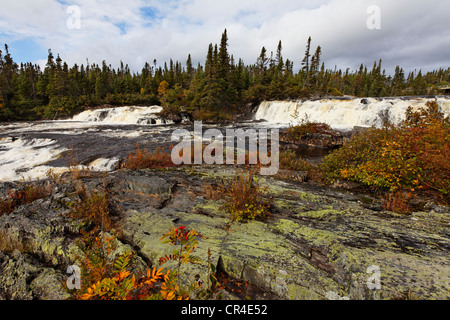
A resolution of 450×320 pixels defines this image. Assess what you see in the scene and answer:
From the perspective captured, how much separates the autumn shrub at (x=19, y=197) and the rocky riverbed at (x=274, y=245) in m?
0.36

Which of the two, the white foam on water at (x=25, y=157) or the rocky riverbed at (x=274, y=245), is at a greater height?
the white foam on water at (x=25, y=157)

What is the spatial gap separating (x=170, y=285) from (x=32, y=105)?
6664cm

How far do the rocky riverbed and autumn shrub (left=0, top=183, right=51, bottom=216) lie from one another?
363 mm

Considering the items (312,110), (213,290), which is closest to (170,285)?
(213,290)

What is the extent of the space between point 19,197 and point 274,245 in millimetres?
6337

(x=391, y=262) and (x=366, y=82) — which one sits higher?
(x=366, y=82)

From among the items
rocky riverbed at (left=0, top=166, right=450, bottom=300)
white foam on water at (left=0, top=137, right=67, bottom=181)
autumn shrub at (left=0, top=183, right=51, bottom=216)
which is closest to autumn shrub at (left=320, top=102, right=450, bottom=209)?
rocky riverbed at (left=0, top=166, right=450, bottom=300)

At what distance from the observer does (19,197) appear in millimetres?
5133

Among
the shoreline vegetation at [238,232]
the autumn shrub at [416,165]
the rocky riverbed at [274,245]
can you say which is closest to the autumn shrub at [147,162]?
the shoreline vegetation at [238,232]

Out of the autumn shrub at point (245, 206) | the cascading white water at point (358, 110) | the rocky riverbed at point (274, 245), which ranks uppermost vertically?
the cascading white water at point (358, 110)

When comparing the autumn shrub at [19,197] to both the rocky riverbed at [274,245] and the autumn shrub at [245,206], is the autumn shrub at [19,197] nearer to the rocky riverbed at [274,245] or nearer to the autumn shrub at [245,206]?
the rocky riverbed at [274,245]

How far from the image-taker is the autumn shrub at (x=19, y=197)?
4645mm
